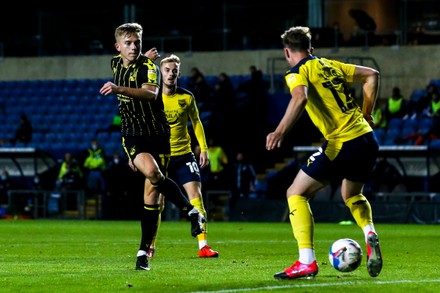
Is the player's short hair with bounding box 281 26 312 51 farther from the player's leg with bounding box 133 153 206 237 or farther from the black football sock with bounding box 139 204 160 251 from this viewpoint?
the black football sock with bounding box 139 204 160 251

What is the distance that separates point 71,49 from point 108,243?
65.2ft

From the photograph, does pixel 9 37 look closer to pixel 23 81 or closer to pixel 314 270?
pixel 23 81

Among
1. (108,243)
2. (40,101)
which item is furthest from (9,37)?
(108,243)

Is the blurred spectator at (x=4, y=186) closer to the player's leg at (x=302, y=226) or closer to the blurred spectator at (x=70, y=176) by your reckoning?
the blurred spectator at (x=70, y=176)

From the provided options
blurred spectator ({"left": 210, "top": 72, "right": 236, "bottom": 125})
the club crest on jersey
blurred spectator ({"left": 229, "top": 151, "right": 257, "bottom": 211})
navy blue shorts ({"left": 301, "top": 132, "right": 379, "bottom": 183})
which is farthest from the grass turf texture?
blurred spectator ({"left": 210, "top": 72, "right": 236, "bottom": 125})

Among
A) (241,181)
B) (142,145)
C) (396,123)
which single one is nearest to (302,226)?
(142,145)

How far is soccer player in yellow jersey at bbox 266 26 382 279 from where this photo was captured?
30.3ft

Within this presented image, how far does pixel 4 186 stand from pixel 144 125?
737 inches

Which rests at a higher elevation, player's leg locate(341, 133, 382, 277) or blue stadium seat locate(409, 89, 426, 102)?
blue stadium seat locate(409, 89, 426, 102)

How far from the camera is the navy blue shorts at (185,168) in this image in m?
13.3

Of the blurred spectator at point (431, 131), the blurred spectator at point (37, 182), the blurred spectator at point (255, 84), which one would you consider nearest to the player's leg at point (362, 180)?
the blurred spectator at point (431, 131)

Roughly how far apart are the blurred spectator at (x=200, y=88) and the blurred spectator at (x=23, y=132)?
4.80 m

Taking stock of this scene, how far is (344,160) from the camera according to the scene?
373 inches

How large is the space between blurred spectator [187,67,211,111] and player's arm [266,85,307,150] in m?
20.9
